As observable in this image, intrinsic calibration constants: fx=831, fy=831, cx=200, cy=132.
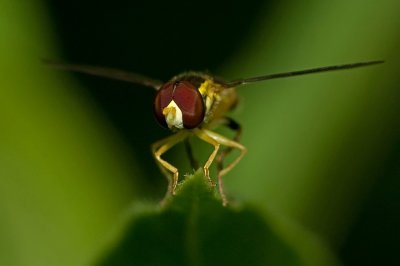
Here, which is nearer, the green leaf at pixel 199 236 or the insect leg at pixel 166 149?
the green leaf at pixel 199 236

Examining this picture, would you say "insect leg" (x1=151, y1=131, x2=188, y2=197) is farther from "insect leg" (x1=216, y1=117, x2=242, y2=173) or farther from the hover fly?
"insect leg" (x1=216, y1=117, x2=242, y2=173)

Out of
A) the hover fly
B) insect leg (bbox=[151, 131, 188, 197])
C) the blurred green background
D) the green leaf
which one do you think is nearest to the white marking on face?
the hover fly

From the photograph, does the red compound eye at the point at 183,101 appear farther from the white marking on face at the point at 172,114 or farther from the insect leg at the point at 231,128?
the insect leg at the point at 231,128

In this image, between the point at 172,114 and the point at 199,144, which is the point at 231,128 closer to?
the point at 199,144

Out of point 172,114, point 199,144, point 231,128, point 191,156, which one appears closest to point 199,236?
point 172,114

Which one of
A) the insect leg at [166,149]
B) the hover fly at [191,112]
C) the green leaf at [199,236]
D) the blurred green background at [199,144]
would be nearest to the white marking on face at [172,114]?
the hover fly at [191,112]
